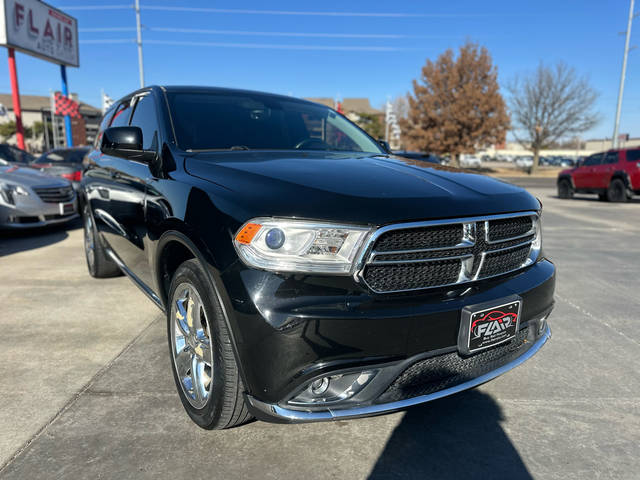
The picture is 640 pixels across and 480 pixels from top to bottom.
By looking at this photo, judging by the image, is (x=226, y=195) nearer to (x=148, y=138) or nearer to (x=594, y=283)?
(x=148, y=138)

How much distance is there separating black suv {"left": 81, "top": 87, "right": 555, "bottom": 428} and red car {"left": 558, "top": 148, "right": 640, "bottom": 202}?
13348 millimetres

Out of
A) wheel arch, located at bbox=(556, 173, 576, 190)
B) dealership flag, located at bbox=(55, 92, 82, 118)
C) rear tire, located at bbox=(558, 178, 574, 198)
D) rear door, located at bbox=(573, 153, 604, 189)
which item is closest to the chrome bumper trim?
rear door, located at bbox=(573, 153, 604, 189)

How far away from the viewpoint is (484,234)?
2.02m

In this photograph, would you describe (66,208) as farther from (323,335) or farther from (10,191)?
(323,335)

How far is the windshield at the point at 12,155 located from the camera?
930 cm

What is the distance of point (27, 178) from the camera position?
7.59 meters

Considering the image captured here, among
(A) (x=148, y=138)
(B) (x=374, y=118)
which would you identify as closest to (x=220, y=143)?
(A) (x=148, y=138)

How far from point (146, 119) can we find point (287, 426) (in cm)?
223

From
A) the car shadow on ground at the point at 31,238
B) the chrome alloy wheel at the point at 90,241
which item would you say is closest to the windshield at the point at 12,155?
the car shadow on ground at the point at 31,238

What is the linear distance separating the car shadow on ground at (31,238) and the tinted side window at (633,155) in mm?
14532

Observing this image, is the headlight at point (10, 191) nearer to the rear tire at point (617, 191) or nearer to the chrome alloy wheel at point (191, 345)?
the chrome alloy wheel at point (191, 345)

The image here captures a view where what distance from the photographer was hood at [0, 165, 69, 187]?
7305mm

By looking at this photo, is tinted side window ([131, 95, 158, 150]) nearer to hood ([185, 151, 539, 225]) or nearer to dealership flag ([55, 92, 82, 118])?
hood ([185, 151, 539, 225])

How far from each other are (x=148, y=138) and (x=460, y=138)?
38.1 m
